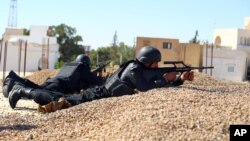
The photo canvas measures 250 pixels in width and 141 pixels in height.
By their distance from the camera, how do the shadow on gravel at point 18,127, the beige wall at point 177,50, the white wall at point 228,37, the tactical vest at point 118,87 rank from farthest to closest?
the white wall at point 228,37 → the beige wall at point 177,50 → the tactical vest at point 118,87 → the shadow on gravel at point 18,127

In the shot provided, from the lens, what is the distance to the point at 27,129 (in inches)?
244

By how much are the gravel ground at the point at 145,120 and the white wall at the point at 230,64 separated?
1218 inches

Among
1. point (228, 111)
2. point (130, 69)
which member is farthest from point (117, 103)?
point (130, 69)

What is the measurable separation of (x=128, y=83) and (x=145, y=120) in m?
3.92

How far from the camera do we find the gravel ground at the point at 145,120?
16.4 feet

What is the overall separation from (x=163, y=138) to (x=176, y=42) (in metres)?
33.4

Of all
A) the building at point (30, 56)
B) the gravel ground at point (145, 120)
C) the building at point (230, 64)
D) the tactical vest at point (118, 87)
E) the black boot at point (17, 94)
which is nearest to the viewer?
the gravel ground at point (145, 120)

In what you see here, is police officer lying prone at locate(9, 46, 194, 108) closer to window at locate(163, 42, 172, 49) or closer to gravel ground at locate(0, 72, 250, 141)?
gravel ground at locate(0, 72, 250, 141)

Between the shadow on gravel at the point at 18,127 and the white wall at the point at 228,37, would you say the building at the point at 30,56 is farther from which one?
the shadow on gravel at the point at 18,127

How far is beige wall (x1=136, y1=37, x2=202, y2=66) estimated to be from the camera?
1388 inches

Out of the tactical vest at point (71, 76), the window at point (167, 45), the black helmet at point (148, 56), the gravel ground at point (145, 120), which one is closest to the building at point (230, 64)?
the window at point (167, 45)

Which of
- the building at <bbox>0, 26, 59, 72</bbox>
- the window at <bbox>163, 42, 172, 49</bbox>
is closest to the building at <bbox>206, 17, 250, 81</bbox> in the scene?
the window at <bbox>163, 42, 172, 49</bbox>

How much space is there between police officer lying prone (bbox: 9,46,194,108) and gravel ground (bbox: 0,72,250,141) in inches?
72.8

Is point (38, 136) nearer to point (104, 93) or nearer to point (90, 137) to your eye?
point (90, 137)
